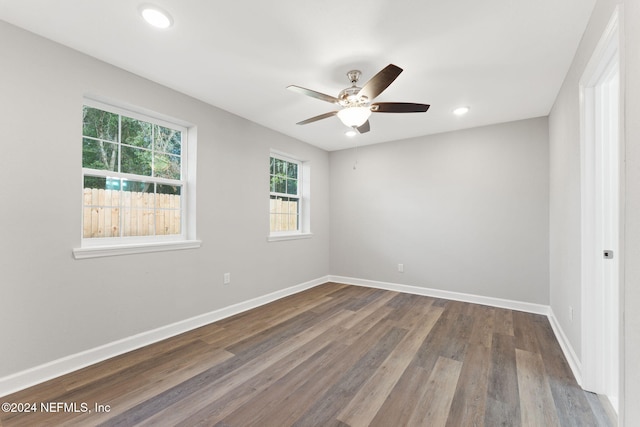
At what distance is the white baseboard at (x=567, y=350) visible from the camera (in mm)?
2062

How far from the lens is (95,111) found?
241 centimetres

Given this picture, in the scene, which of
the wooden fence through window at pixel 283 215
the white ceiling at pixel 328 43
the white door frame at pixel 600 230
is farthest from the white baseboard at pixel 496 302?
the white ceiling at pixel 328 43

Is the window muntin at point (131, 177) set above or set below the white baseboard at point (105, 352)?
above

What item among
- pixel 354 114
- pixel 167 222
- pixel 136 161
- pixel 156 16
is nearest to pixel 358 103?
pixel 354 114

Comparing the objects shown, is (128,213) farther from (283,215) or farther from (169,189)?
(283,215)

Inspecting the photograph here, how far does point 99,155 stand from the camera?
2.41m

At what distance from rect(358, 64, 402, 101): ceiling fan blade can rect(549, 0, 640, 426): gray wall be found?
1.07m

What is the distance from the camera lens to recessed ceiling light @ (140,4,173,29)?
1.73m

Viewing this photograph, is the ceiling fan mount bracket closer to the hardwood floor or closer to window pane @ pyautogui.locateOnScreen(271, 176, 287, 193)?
window pane @ pyautogui.locateOnScreen(271, 176, 287, 193)

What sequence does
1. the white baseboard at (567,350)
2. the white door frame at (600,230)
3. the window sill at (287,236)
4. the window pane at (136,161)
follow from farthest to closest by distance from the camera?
the window sill at (287,236) → the window pane at (136,161) → the white baseboard at (567,350) → the white door frame at (600,230)

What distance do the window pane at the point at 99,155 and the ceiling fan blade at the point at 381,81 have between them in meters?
2.28

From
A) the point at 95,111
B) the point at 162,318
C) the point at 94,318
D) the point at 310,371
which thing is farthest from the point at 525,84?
the point at 94,318

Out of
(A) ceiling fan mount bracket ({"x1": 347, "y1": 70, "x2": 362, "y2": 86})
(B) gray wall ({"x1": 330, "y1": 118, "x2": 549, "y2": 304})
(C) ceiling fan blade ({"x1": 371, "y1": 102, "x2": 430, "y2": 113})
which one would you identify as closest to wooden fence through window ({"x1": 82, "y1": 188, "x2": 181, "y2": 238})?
(A) ceiling fan mount bracket ({"x1": 347, "y1": 70, "x2": 362, "y2": 86})

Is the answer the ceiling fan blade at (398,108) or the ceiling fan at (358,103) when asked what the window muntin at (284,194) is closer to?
the ceiling fan at (358,103)
